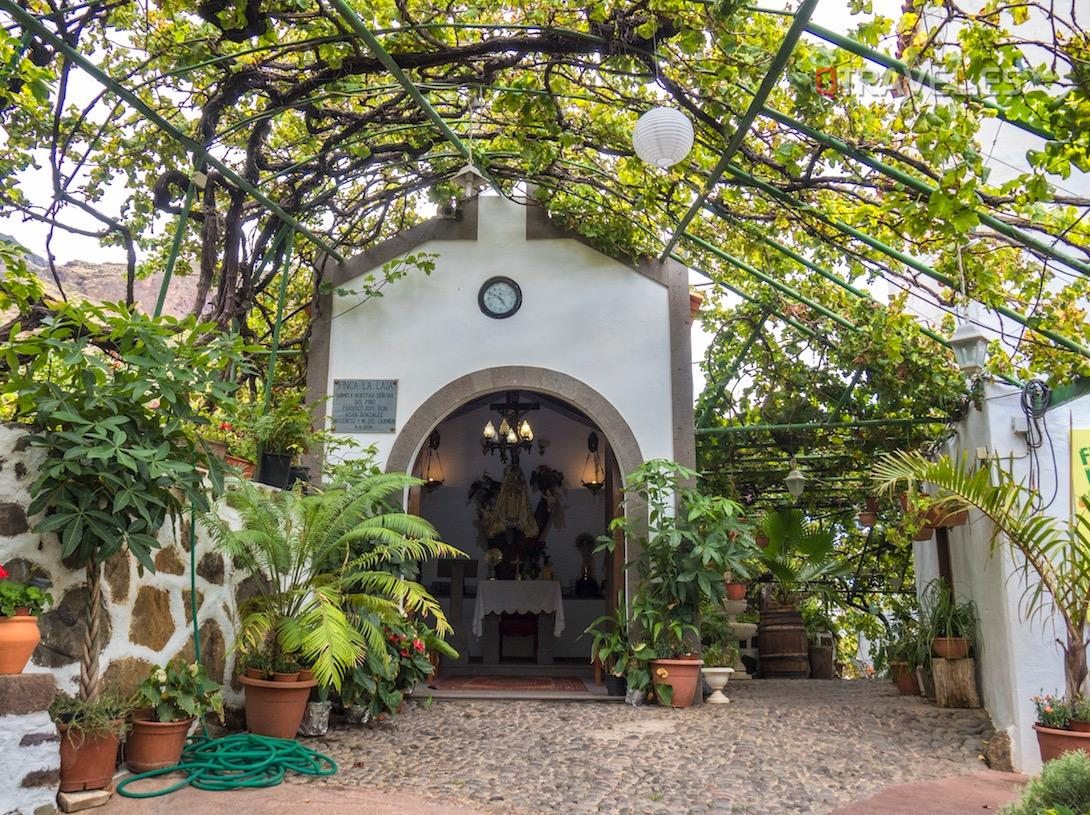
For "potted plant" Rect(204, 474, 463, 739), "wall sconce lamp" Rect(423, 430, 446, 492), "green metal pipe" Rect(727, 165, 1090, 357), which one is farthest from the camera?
"wall sconce lamp" Rect(423, 430, 446, 492)

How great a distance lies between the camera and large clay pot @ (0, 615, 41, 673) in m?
3.51

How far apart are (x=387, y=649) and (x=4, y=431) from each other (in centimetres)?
321

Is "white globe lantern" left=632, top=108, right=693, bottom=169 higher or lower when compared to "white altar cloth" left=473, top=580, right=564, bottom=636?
higher

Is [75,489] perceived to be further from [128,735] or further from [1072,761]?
[1072,761]

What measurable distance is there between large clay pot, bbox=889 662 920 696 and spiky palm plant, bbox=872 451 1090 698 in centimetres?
291

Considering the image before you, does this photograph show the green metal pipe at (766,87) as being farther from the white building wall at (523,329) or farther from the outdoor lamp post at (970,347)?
the outdoor lamp post at (970,347)

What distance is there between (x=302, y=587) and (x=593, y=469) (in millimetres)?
6307

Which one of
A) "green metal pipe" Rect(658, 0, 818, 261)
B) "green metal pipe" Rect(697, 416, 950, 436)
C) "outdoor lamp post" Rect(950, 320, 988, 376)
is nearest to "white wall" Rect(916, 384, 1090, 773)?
"outdoor lamp post" Rect(950, 320, 988, 376)

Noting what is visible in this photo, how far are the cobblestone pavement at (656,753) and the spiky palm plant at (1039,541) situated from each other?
3.48 feet

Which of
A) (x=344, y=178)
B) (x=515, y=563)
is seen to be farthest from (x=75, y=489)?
(x=515, y=563)

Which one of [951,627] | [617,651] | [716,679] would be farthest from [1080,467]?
[617,651]

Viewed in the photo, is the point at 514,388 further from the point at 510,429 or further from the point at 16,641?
the point at 16,641

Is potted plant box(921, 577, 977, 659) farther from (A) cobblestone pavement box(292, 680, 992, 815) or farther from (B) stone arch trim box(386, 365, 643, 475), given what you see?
(B) stone arch trim box(386, 365, 643, 475)

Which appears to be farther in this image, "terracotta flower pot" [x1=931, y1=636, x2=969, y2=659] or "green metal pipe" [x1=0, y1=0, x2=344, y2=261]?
"terracotta flower pot" [x1=931, y1=636, x2=969, y2=659]
